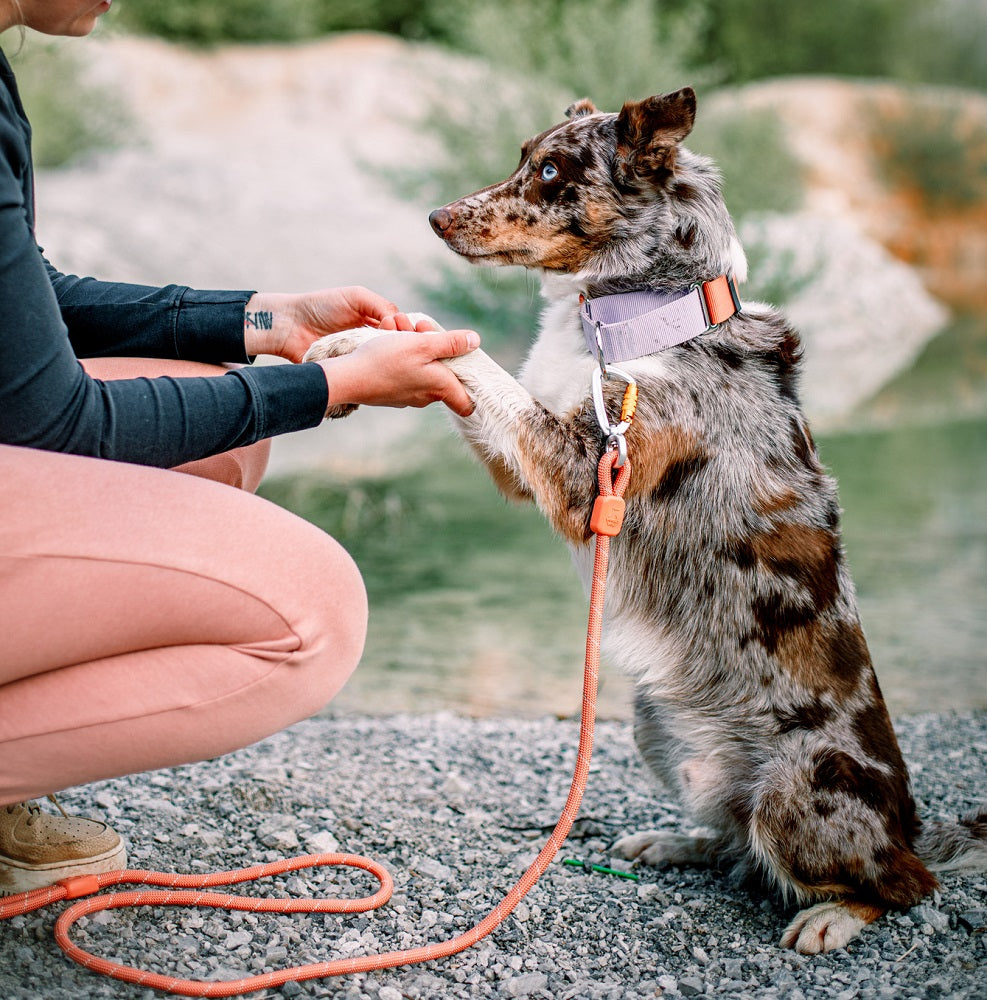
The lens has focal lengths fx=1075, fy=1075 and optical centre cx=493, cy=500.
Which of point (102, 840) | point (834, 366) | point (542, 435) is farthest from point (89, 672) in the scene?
point (834, 366)

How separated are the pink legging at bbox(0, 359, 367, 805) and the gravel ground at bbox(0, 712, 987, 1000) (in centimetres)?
43

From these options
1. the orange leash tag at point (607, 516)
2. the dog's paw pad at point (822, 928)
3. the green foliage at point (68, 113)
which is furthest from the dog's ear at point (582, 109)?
the green foliage at point (68, 113)

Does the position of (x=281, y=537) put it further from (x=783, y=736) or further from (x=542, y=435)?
(x=783, y=736)

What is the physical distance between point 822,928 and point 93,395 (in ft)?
5.54

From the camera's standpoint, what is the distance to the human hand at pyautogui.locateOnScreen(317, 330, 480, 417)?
195cm

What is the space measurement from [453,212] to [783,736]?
145cm

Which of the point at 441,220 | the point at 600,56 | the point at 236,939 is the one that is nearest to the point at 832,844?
the point at 236,939

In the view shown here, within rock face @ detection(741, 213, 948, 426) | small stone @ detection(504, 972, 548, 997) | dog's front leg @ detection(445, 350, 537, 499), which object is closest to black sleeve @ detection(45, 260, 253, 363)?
dog's front leg @ detection(445, 350, 537, 499)

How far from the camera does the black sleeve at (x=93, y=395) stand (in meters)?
1.62

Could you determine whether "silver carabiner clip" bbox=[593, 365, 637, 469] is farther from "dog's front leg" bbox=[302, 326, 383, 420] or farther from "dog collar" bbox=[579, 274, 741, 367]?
"dog's front leg" bbox=[302, 326, 383, 420]

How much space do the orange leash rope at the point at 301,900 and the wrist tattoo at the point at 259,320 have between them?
33.0 inches

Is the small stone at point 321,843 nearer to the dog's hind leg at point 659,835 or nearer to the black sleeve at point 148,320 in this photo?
the dog's hind leg at point 659,835

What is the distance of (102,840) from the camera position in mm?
2182

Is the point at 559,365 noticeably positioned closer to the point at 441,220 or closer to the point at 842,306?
the point at 441,220
